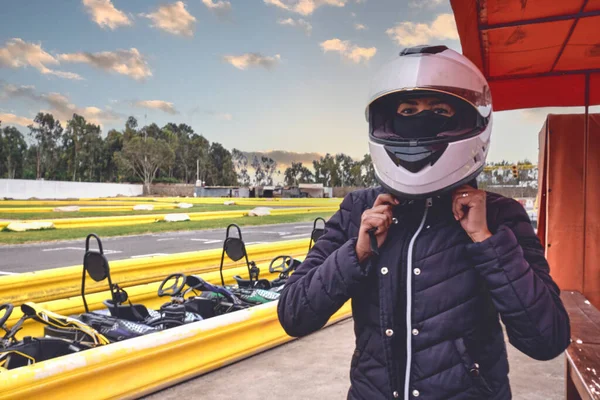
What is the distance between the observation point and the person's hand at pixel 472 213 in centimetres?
108

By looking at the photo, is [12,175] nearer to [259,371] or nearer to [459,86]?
[259,371]

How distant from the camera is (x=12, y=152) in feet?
36.8

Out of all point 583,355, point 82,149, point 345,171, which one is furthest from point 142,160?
point 345,171

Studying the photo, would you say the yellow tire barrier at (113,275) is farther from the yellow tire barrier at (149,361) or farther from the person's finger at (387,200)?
the person's finger at (387,200)

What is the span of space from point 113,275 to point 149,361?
104 inches

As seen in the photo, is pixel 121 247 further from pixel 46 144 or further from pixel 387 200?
pixel 387 200

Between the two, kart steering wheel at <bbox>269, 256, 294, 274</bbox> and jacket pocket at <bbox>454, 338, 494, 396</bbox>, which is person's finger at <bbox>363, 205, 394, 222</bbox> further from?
kart steering wheel at <bbox>269, 256, 294, 274</bbox>

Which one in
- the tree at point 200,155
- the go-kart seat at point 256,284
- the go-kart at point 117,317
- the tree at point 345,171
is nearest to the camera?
the go-kart at point 117,317

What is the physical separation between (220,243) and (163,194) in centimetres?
1332

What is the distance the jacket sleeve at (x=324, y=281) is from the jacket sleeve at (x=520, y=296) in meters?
0.28

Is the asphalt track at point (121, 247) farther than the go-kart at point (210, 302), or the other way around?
the asphalt track at point (121, 247)

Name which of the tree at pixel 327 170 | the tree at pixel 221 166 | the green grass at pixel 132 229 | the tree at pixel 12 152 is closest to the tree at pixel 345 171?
the tree at pixel 327 170

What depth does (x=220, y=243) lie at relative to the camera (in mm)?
13258

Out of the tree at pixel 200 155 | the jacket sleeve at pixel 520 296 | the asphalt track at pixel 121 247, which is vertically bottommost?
the asphalt track at pixel 121 247
